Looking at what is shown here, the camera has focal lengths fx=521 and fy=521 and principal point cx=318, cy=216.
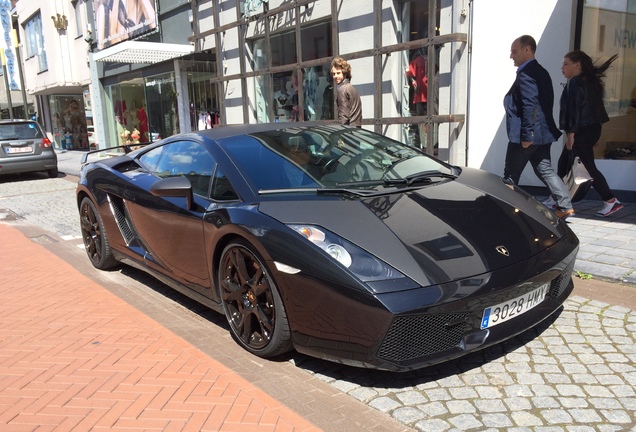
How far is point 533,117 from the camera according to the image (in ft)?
17.1

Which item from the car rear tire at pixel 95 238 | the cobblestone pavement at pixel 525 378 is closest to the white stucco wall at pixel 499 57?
the cobblestone pavement at pixel 525 378

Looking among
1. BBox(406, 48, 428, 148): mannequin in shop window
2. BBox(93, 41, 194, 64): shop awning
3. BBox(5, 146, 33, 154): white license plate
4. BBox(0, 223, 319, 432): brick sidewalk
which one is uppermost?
BBox(93, 41, 194, 64): shop awning

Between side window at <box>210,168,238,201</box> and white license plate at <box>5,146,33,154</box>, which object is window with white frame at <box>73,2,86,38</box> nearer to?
white license plate at <box>5,146,33,154</box>

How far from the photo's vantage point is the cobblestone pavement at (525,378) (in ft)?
7.89

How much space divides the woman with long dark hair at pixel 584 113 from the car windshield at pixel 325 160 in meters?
2.52

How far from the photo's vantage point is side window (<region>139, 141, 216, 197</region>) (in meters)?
3.67

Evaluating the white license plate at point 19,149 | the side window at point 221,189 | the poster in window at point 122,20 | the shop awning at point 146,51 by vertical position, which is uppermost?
the poster in window at point 122,20

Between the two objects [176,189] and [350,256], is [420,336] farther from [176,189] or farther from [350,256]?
[176,189]

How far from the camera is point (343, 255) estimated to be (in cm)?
261

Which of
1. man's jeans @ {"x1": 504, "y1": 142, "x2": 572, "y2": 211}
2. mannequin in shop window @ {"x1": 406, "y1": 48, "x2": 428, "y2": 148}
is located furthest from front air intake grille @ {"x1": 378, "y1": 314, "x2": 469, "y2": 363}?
mannequin in shop window @ {"x1": 406, "y1": 48, "x2": 428, "y2": 148}

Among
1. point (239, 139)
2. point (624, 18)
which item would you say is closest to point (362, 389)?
point (239, 139)

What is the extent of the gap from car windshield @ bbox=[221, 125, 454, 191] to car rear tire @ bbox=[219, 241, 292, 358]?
48 centimetres

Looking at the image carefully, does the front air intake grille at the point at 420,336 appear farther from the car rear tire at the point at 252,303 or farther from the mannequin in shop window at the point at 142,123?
the mannequin in shop window at the point at 142,123

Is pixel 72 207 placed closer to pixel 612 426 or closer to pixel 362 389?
pixel 362 389
